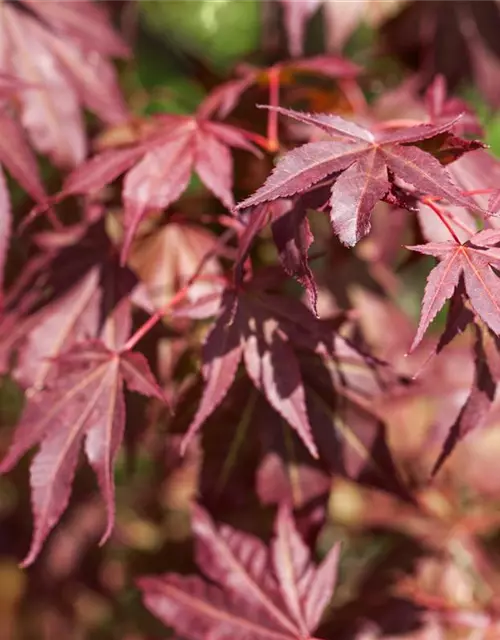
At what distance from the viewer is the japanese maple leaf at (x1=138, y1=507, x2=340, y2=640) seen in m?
0.83

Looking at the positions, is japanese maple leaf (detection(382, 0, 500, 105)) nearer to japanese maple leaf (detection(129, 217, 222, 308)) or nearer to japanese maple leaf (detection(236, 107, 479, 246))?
japanese maple leaf (detection(129, 217, 222, 308))

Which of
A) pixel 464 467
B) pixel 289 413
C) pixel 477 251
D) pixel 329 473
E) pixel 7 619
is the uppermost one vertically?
pixel 477 251

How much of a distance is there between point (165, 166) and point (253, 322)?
22 centimetres

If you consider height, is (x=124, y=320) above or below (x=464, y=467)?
above

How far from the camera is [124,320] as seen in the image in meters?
0.87

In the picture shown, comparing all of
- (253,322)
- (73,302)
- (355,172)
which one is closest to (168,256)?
→ (73,302)

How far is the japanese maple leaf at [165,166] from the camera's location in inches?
31.5

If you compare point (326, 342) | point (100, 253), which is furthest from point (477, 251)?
point (100, 253)

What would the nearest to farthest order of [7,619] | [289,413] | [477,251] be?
1. [477,251]
2. [289,413]
3. [7,619]

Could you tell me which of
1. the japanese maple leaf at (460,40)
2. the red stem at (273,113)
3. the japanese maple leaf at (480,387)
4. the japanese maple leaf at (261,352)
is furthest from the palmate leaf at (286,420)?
the japanese maple leaf at (460,40)

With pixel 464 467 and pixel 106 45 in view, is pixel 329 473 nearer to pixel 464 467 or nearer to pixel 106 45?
pixel 464 467

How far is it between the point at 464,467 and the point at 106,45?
0.92 metres

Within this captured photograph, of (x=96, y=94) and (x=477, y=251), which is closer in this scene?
(x=477, y=251)

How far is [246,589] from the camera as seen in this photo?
0.86 m
